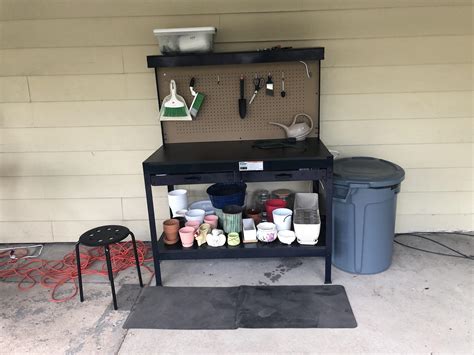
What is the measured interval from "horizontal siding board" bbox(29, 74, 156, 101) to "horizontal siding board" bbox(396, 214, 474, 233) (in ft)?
7.01

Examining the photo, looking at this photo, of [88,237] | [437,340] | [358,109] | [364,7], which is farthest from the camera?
[358,109]

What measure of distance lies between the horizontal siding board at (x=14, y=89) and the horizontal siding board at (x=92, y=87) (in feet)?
0.17

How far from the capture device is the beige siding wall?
267 centimetres

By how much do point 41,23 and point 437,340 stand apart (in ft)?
10.2

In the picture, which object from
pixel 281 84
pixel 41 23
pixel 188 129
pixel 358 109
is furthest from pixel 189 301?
pixel 41 23

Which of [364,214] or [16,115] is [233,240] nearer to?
[364,214]

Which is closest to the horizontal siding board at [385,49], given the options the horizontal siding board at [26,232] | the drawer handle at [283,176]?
the drawer handle at [283,176]

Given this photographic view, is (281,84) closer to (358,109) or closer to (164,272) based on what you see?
(358,109)

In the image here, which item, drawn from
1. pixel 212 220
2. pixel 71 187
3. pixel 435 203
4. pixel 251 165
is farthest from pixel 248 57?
pixel 435 203

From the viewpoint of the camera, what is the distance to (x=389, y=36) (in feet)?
8.79

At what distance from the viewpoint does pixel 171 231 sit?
8.25 feet

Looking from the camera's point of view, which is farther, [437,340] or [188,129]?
[188,129]

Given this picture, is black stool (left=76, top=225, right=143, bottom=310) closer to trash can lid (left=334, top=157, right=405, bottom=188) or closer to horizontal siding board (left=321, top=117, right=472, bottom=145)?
trash can lid (left=334, top=157, right=405, bottom=188)

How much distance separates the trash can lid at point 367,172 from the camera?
233 cm
